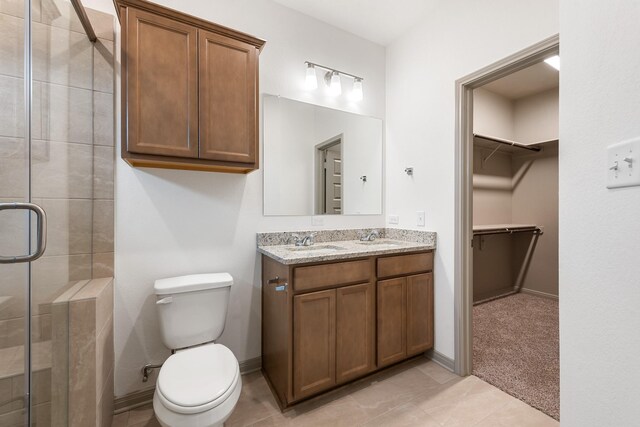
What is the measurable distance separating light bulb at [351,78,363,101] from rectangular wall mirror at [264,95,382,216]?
0.50 feet

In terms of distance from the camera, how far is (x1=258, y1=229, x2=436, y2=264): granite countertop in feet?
5.62

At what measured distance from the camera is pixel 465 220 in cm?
202

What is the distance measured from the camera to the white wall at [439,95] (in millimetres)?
1743

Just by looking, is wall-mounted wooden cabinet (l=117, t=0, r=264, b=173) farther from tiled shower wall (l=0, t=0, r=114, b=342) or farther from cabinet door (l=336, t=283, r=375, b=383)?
cabinet door (l=336, t=283, r=375, b=383)

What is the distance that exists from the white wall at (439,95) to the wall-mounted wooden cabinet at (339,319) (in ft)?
0.69

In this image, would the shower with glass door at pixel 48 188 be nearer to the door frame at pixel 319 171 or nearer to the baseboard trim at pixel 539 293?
the door frame at pixel 319 171

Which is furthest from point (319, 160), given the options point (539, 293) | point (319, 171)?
point (539, 293)

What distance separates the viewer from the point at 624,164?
0.69m

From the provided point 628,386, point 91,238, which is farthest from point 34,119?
point 628,386

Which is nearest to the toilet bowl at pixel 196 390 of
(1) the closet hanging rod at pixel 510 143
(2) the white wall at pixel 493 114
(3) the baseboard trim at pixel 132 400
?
(3) the baseboard trim at pixel 132 400

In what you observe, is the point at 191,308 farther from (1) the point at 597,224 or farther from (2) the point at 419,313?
(1) the point at 597,224

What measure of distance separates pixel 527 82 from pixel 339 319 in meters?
3.62

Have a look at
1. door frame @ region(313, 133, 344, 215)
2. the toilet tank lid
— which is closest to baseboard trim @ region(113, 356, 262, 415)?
the toilet tank lid

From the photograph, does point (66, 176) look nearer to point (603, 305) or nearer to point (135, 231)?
point (135, 231)
